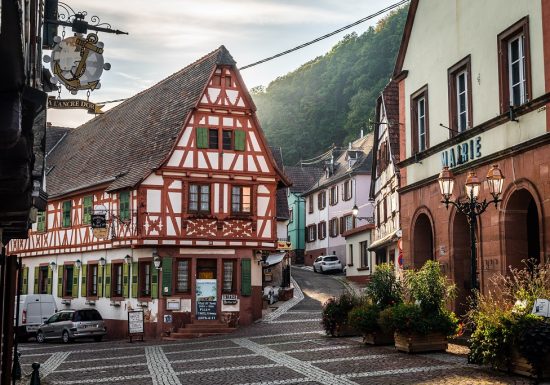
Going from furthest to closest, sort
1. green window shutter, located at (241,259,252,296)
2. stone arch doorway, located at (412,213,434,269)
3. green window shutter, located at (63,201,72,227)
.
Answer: green window shutter, located at (63,201,72,227), green window shutter, located at (241,259,252,296), stone arch doorway, located at (412,213,434,269)

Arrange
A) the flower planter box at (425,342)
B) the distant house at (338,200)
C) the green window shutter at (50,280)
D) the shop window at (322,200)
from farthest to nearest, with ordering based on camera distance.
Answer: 1. the shop window at (322,200)
2. the distant house at (338,200)
3. the green window shutter at (50,280)
4. the flower planter box at (425,342)

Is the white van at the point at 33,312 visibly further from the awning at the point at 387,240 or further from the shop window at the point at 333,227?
the shop window at the point at 333,227

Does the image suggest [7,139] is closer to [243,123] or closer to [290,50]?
[290,50]

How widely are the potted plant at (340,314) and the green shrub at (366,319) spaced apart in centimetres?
213

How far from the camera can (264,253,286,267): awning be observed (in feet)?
147

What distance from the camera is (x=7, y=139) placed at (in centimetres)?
568

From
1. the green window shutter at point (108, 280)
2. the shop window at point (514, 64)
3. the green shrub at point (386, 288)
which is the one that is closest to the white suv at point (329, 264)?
the green window shutter at point (108, 280)

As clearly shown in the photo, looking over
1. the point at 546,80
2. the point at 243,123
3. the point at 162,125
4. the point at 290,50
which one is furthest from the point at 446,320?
the point at 162,125

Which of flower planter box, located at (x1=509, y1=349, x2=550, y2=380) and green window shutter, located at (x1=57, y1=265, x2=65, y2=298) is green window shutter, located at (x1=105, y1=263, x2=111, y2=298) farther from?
flower planter box, located at (x1=509, y1=349, x2=550, y2=380)

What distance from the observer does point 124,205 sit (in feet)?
108

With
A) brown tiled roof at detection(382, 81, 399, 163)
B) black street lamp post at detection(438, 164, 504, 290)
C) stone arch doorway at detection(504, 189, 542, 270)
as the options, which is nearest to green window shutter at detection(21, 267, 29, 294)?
brown tiled roof at detection(382, 81, 399, 163)

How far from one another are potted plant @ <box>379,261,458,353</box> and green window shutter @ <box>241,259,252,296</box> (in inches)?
579

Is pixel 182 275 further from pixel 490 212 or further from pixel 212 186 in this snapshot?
pixel 490 212

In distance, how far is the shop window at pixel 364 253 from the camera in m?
48.9
